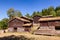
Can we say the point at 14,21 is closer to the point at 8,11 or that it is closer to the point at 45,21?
the point at 45,21

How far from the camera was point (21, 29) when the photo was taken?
43062 mm

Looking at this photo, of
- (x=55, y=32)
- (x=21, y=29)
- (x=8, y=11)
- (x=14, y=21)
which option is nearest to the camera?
(x=55, y=32)

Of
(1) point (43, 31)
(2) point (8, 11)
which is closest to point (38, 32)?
(1) point (43, 31)

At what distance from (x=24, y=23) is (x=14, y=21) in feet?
14.0

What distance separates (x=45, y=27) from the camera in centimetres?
3350

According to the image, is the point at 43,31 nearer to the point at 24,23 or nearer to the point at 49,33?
the point at 49,33

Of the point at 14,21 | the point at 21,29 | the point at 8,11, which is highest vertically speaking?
the point at 8,11

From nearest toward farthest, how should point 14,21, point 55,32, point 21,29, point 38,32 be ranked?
1. point 55,32
2. point 38,32
3. point 21,29
4. point 14,21

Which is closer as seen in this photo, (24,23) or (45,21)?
(45,21)

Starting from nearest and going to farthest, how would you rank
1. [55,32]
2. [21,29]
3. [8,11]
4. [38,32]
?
1. [55,32]
2. [38,32]
3. [21,29]
4. [8,11]

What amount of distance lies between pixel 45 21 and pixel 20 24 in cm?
1285

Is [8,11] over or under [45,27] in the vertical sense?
over

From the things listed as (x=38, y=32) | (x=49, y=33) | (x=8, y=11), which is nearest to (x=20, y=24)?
(x=38, y=32)

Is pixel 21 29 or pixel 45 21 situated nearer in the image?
pixel 45 21
